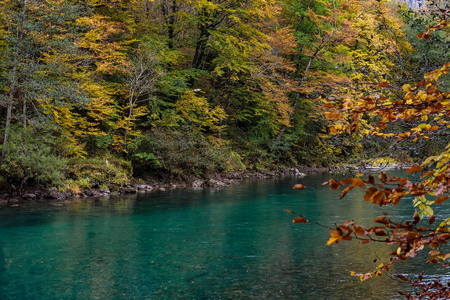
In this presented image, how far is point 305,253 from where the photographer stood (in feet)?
25.6

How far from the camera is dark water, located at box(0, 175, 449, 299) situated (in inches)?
233

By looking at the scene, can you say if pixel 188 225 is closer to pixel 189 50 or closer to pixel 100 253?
pixel 100 253

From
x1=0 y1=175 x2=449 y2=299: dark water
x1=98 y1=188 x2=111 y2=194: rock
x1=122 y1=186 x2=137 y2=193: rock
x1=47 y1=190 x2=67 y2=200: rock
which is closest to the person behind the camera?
x1=0 y1=175 x2=449 y2=299: dark water

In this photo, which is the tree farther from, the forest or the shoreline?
the shoreline

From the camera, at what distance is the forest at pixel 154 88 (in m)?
13.4

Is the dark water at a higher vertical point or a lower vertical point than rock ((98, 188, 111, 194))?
lower

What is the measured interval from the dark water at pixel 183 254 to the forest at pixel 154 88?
6.33ft

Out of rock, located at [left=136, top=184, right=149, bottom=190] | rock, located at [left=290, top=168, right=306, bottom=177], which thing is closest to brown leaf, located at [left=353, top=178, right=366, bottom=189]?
rock, located at [left=136, top=184, right=149, bottom=190]

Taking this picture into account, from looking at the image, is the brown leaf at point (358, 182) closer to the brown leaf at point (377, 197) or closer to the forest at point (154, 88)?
the brown leaf at point (377, 197)

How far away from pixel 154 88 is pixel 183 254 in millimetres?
11344

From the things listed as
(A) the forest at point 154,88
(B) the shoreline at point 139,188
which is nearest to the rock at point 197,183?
(B) the shoreline at point 139,188

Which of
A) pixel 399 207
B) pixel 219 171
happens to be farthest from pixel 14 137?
pixel 399 207

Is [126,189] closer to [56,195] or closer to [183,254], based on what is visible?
[56,195]

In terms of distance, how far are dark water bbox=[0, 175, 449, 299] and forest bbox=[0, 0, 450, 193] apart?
6.33ft
